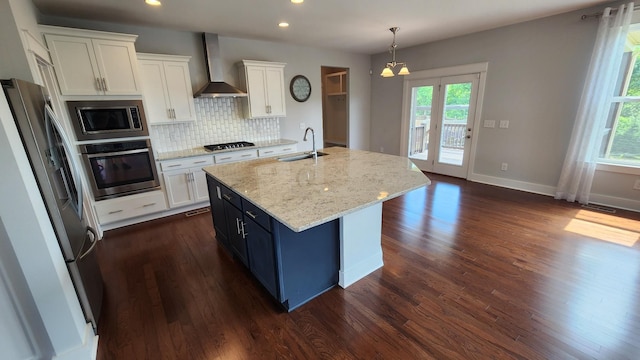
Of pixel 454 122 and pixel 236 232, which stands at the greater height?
pixel 454 122

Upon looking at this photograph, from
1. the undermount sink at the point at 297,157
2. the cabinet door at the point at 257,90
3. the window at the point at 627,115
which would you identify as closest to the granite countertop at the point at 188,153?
the cabinet door at the point at 257,90

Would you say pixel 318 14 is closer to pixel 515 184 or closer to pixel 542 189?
pixel 515 184

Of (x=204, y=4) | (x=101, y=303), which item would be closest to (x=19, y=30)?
(x=204, y=4)

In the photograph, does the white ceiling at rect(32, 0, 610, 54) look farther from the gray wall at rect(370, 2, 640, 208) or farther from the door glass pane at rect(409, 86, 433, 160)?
the door glass pane at rect(409, 86, 433, 160)

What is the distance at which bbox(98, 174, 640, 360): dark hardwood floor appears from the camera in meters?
1.60

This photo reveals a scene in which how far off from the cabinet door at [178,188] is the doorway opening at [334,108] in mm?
4113

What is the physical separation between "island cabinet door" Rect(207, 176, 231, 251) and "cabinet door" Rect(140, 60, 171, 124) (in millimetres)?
1475

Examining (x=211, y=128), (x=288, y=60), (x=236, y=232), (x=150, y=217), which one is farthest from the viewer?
(x=288, y=60)

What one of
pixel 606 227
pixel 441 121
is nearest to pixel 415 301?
pixel 606 227

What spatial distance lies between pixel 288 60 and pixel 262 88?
982mm

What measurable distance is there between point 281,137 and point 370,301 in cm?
370

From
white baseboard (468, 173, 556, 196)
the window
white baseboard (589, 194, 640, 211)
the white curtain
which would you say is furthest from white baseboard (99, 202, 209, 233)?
the window

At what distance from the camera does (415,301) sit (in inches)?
77.1

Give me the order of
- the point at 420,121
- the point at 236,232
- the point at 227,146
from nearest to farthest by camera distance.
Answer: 1. the point at 236,232
2. the point at 227,146
3. the point at 420,121
